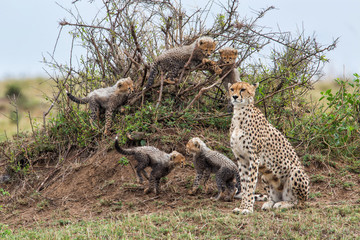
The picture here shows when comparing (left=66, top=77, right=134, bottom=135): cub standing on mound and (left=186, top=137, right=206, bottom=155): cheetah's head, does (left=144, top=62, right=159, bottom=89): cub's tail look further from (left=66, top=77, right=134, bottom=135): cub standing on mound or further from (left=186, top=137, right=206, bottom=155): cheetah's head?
(left=186, top=137, right=206, bottom=155): cheetah's head

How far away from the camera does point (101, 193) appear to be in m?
6.38

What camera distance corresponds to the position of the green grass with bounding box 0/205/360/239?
4590mm

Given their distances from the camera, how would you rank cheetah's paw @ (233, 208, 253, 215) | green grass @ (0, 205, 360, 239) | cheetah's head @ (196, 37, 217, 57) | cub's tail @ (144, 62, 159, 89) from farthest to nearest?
cub's tail @ (144, 62, 159, 89)
cheetah's head @ (196, 37, 217, 57)
cheetah's paw @ (233, 208, 253, 215)
green grass @ (0, 205, 360, 239)

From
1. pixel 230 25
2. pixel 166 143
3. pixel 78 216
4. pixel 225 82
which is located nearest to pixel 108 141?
pixel 166 143

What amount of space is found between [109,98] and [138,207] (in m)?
1.96

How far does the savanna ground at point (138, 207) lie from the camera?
4699 millimetres

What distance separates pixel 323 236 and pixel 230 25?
4.11m

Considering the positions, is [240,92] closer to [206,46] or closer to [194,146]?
[194,146]

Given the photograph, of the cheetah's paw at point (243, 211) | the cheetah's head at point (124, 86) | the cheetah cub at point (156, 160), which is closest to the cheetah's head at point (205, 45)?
the cheetah's head at point (124, 86)

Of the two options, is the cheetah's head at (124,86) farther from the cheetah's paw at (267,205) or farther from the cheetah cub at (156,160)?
the cheetah's paw at (267,205)

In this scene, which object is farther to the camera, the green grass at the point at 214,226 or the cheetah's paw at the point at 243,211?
the cheetah's paw at the point at 243,211

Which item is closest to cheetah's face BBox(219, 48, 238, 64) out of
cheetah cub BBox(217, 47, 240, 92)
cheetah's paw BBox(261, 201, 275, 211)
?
cheetah cub BBox(217, 47, 240, 92)

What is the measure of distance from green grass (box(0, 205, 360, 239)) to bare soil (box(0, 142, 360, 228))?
1.35 ft

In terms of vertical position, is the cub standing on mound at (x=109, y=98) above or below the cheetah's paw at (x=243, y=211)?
above
